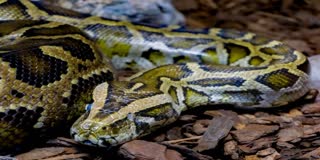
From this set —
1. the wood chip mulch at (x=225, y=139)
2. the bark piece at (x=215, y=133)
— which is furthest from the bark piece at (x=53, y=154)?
the bark piece at (x=215, y=133)

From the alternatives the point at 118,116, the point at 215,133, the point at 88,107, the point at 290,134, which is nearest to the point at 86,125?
the point at 118,116

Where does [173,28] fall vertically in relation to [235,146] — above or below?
above

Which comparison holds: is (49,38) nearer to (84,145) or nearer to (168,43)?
(84,145)

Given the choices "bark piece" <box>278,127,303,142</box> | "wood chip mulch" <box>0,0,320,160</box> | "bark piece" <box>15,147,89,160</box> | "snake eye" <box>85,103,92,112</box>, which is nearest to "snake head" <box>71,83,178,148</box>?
"snake eye" <box>85,103,92,112</box>

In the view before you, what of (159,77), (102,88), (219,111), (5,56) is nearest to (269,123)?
(219,111)

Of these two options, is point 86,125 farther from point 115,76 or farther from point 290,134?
point 290,134

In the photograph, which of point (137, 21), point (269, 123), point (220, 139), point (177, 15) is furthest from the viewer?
point (177, 15)

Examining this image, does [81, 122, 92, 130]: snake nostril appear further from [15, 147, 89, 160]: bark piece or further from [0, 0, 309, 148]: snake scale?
[15, 147, 89, 160]: bark piece
